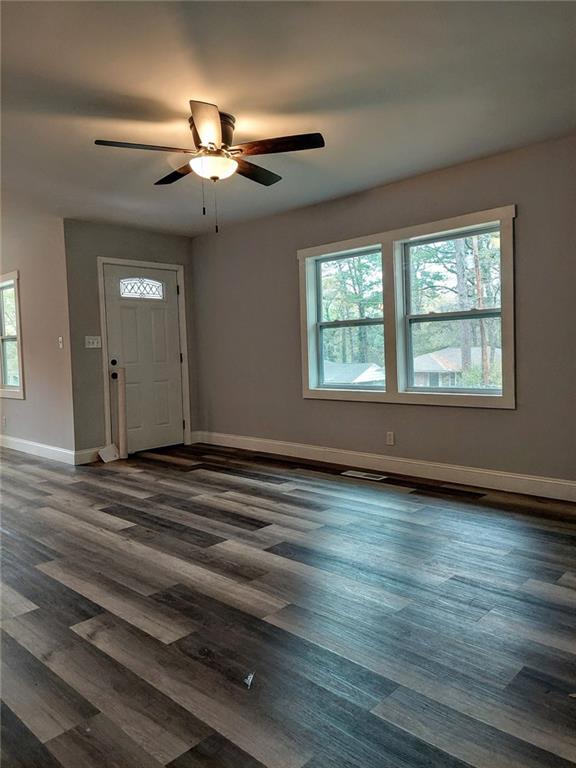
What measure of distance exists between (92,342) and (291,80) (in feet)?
12.5

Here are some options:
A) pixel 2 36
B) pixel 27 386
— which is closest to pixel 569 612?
pixel 2 36

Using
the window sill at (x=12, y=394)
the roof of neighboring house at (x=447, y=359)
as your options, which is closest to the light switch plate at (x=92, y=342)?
the window sill at (x=12, y=394)

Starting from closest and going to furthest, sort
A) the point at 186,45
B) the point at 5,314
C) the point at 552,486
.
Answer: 1. the point at 186,45
2. the point at 552,486
3. the point at 5,314

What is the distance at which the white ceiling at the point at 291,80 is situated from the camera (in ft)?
7.47

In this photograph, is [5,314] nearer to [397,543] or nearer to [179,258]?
[179,258]

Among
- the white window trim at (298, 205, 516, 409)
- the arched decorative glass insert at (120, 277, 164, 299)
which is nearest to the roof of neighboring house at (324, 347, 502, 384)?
the white window trim at (298, 205, 516, 409)

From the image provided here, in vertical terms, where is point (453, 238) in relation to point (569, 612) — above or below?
above

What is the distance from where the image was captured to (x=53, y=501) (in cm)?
427

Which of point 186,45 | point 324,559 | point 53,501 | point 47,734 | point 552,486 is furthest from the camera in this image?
point 53,501

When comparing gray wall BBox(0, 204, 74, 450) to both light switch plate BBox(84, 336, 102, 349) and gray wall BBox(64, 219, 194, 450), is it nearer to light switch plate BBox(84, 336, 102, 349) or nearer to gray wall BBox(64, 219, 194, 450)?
gray wall BBox(64, 219, 194, 450)

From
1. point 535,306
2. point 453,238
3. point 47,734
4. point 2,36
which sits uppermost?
point 2,36

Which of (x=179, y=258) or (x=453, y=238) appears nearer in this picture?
(x=453, y=238)

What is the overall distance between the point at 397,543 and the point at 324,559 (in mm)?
485

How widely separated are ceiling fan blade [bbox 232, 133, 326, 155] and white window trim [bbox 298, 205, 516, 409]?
1788 mm
